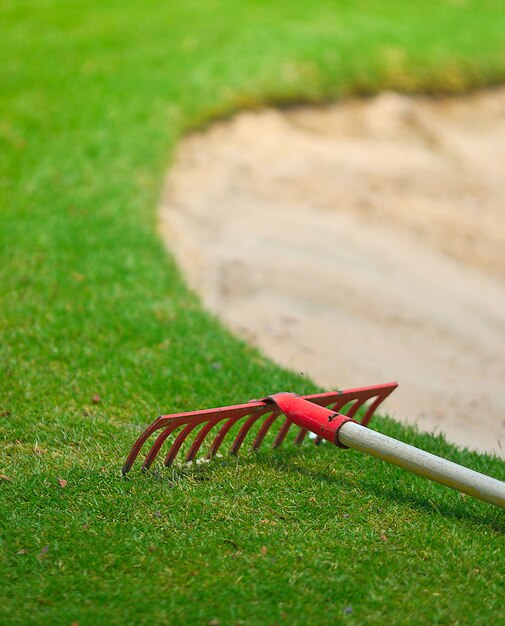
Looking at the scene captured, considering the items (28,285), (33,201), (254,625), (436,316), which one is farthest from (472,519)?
(33,201)

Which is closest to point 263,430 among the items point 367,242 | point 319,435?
point 319,435

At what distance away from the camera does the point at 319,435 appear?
389cm

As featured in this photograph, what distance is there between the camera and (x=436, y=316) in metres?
6.22

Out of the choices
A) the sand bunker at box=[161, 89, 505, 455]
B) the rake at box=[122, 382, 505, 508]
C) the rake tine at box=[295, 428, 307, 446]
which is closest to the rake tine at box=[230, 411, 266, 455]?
the rake at box=[122, 382, 505, 508]

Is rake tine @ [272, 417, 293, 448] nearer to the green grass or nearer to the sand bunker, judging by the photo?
the green grass

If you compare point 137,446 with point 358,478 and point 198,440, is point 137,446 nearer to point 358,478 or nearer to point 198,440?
point 198,440

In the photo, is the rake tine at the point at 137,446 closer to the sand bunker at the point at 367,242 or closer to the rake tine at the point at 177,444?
the rake tine at the point at 177,444

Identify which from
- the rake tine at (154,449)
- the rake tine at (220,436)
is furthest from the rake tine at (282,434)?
the rake tine at (154,449)

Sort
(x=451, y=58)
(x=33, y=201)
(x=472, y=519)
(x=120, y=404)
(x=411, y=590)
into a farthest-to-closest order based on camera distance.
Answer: (x=451, y=58) → (x=33, y=201) → (x=120, y=404) → (x=472, y=519) → (x=411, y=590)

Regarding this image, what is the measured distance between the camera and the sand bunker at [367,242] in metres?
5.58

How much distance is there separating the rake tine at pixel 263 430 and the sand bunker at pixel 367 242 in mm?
1117

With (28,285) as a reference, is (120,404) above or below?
below

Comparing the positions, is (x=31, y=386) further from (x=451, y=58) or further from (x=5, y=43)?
(x=451, y=58)

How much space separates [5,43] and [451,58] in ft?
14.7
